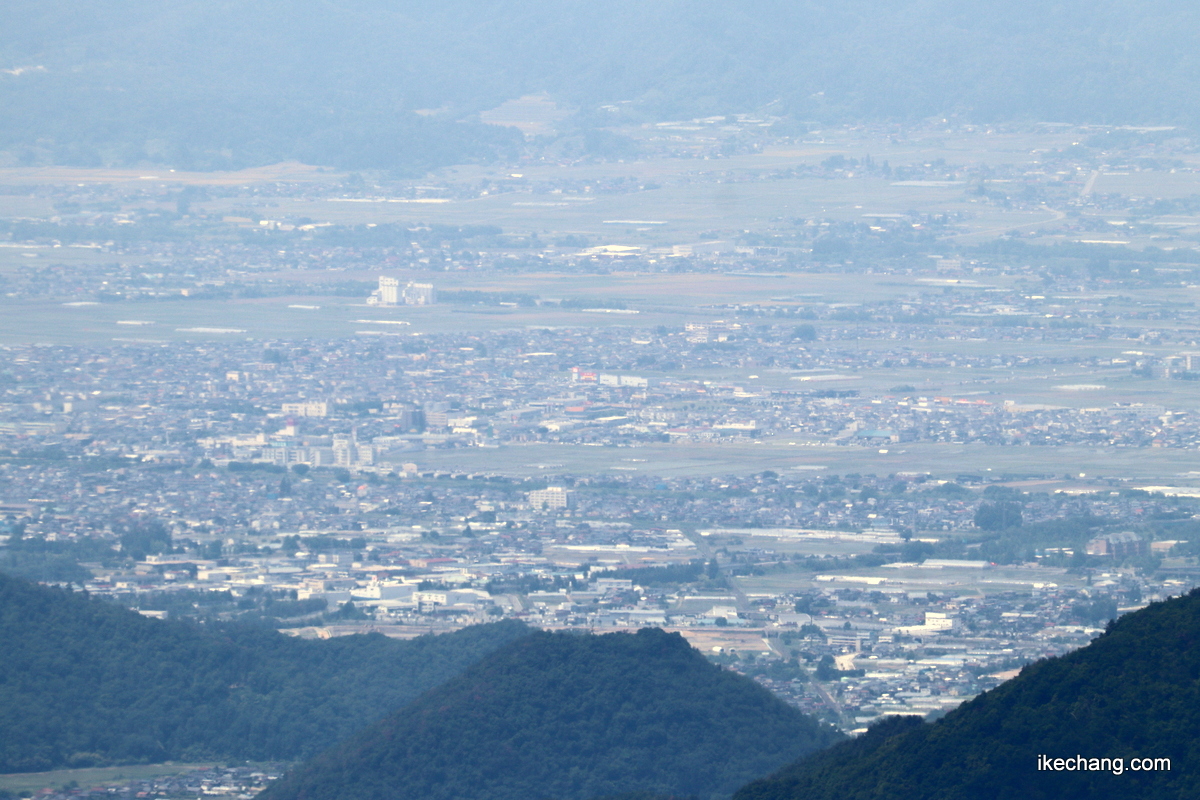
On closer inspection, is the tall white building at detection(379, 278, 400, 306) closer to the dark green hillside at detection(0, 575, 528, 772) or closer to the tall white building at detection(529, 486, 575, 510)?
the tall white building at detection(529, 486, 575, 510)

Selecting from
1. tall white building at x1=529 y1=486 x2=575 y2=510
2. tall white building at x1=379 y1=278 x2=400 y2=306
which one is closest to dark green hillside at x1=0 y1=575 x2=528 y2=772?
tall white building at x1=529 y1=486 x2=575 y2=510

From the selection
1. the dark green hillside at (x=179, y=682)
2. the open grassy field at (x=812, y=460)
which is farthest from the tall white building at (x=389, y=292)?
the dark green hillside at (x=179, y=682)

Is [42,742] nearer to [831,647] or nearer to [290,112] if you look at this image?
[831,647]

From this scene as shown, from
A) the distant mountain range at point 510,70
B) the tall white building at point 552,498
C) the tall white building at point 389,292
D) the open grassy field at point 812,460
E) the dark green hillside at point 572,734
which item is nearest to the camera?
the dark green hillside at point 572,734

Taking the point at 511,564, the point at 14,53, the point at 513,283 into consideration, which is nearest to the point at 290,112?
the point at 14,53

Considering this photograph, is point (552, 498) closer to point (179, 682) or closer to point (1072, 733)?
point (179, 682)

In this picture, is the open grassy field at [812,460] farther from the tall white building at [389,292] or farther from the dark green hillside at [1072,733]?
the dark green hillside at [1072,733]

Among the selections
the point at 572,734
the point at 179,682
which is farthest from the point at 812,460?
the point at 572,734
